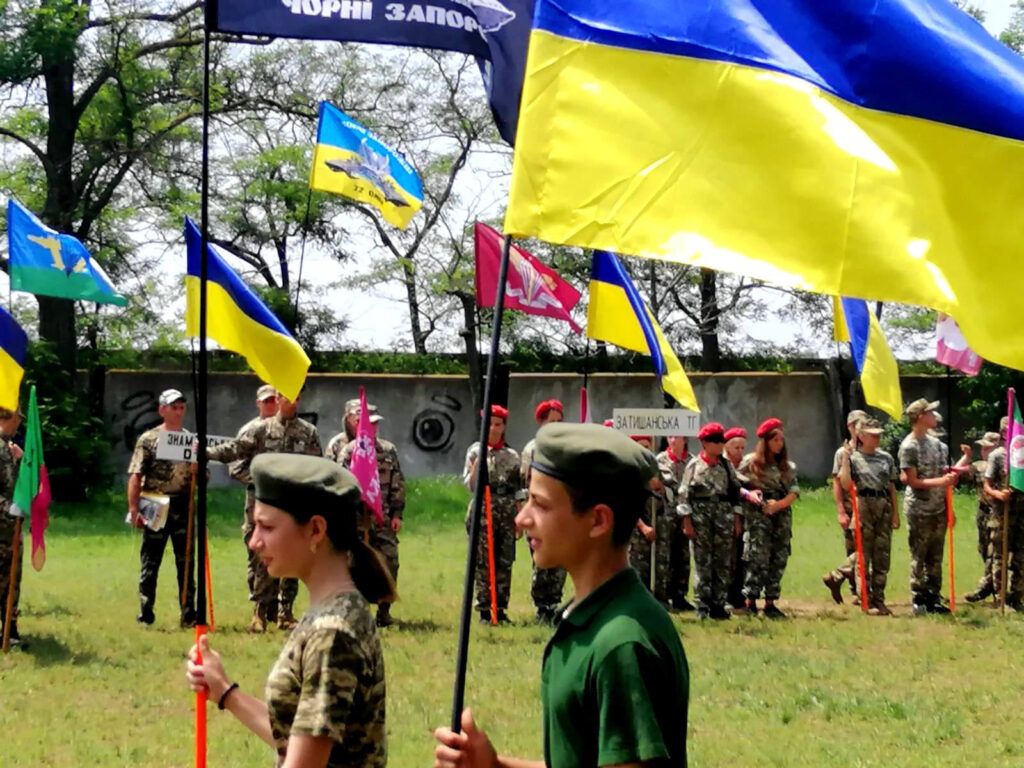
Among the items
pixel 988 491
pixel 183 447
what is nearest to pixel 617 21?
pixel 183 447

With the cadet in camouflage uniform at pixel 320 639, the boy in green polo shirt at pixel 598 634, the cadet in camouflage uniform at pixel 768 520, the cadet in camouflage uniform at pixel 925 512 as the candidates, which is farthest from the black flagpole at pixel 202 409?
the cadet in camouflage uniform at pixel 925 512

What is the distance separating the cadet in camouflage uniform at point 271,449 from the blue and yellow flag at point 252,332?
4126mm

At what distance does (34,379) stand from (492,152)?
37.5 ft

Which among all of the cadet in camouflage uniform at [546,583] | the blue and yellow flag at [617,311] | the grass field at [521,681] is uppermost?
the blue and yellow flag at [617,311]

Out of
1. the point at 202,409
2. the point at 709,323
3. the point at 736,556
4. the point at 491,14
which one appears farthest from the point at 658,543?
the point at 709,323

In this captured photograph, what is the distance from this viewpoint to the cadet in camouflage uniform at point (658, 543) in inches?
556

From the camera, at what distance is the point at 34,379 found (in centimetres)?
2566

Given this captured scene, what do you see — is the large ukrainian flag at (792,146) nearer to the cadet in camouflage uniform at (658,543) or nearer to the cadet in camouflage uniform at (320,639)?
the cadet in camouflage uniform at (320,639)

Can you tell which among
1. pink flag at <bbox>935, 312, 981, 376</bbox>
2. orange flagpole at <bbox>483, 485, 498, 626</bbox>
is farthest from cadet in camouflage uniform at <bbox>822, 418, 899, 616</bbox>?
orange flagpole at <bbox>483, 485, 498, 626</bbox>

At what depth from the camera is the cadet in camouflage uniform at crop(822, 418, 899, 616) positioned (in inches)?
551

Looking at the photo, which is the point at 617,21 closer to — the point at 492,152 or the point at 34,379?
the point at 34,379

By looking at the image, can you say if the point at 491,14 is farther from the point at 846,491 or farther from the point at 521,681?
the point at 846,491

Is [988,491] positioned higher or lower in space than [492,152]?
lower

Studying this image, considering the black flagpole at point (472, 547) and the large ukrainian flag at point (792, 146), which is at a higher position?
the large ukrainian flag at point (792, 146)
